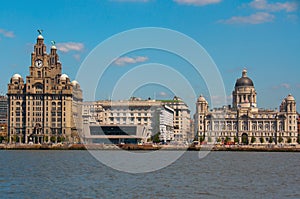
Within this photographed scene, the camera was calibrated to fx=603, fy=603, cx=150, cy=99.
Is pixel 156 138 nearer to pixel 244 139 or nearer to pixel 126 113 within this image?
pixel 126 113

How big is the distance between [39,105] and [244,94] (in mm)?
66302

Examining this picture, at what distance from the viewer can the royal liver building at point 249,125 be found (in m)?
178

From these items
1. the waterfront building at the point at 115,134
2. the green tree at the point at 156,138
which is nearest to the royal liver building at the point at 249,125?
the green tree at the point at 156,138

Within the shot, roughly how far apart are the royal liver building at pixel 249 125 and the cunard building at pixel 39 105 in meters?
42.6

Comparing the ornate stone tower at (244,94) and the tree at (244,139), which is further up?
the ornate stone tower at (244,94)

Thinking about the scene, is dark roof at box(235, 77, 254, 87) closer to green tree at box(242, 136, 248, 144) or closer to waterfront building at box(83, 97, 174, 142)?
green tree at box(242, 136, 248, 144)

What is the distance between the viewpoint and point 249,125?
180 meters

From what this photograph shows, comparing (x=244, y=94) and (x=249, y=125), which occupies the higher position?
(x=244, y=94)

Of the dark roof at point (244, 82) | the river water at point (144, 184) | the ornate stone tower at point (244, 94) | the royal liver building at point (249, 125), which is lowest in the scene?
the river water at point (144, 184)

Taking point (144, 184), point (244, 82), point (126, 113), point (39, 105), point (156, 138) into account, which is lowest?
point (144, 184)

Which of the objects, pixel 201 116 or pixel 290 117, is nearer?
pixel 290 117

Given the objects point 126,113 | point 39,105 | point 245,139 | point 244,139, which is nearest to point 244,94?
point 244,139

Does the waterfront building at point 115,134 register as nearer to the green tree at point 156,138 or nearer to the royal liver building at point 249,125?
the green tree at point 156,138

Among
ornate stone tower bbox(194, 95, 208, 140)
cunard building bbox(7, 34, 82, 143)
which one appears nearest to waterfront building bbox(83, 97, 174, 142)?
cunard building bbox(7, 34, 82, 143)
